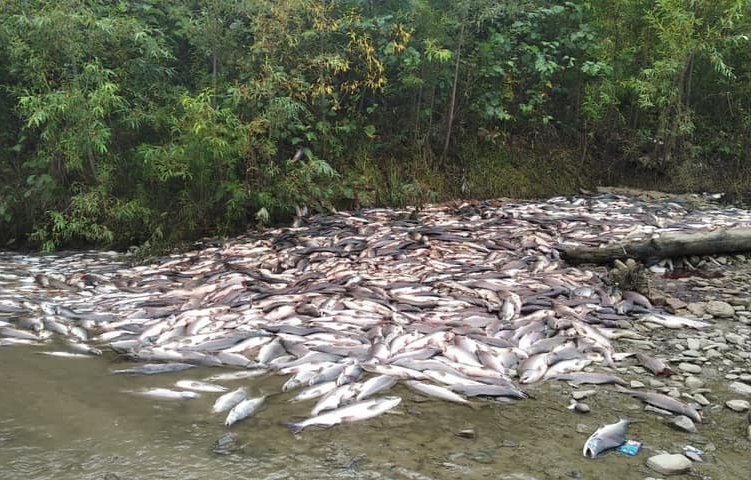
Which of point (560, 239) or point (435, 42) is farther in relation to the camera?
point (435, 42)

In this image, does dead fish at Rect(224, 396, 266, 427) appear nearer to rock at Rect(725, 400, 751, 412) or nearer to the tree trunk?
rock at Rect(725, 400, 751, 412)

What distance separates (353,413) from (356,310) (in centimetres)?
157

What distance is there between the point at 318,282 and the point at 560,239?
3066 mm

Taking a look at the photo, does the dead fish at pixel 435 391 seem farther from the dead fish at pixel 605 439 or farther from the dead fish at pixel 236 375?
the dead fish at pixel 236 375

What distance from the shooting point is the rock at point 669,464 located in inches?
81.2

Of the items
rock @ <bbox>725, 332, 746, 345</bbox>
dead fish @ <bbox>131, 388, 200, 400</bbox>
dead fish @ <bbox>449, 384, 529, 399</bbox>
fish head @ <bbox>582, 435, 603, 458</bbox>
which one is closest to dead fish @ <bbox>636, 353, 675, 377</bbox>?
rock @ <bbox>725, 332, 746, 345</bbox>

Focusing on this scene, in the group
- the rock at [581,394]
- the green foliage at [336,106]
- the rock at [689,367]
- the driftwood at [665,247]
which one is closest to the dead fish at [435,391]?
the rock at [581,394]

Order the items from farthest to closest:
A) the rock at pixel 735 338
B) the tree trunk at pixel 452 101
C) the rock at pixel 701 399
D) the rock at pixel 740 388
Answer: the tree trunk at pixel 452 101 < the rock at pixel 735 338 < the rock at pixel 740 388 < the rock at pixel 701 399

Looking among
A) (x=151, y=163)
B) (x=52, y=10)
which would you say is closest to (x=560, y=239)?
(x=151, y=163)

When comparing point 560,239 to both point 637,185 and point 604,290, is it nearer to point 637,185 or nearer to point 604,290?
point 604,290

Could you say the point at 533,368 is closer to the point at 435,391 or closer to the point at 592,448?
the point at 435,391

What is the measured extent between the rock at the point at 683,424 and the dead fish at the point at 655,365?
1.80 feet

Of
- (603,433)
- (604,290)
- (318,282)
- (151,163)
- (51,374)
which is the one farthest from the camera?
(151,163)

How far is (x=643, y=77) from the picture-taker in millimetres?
9633
